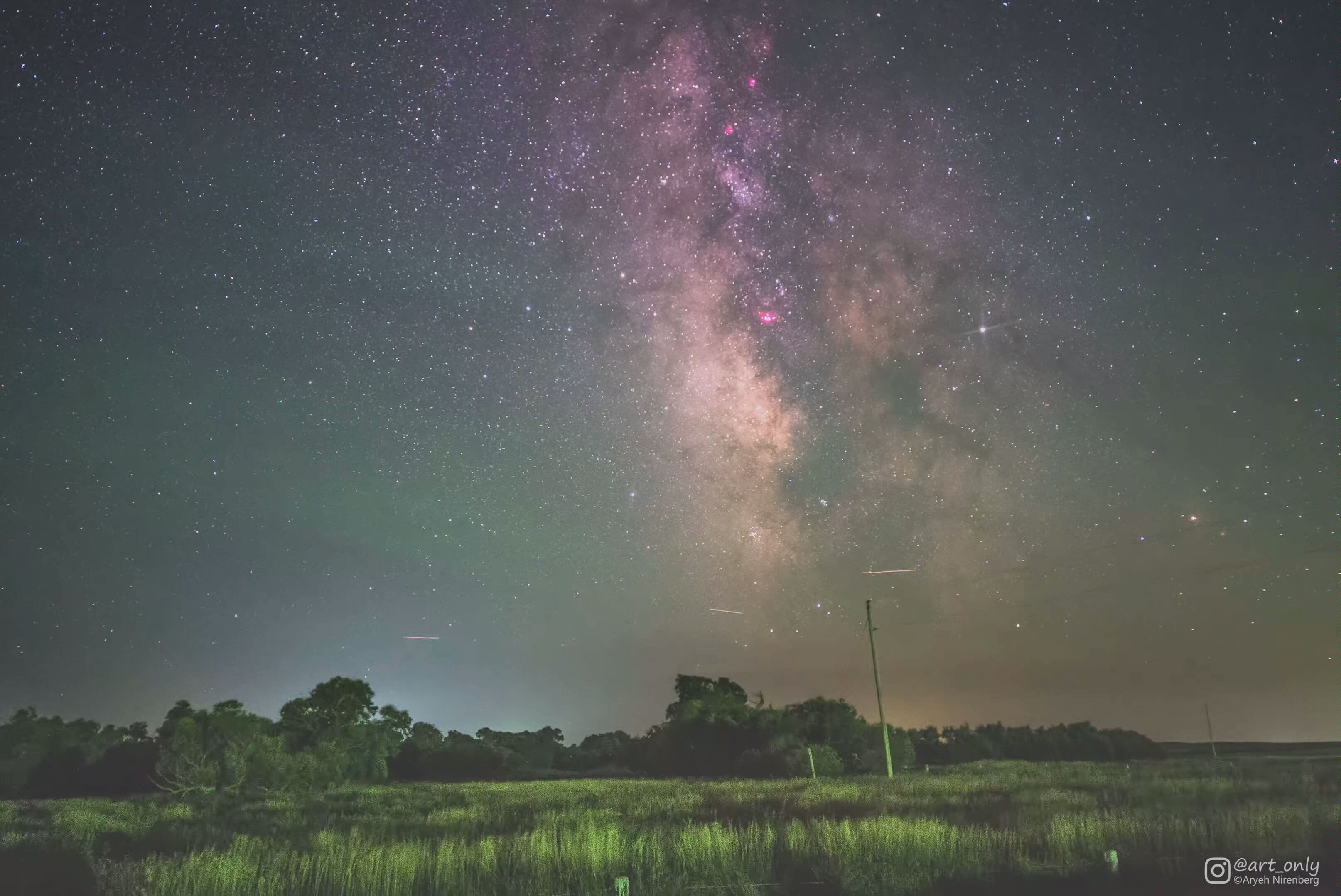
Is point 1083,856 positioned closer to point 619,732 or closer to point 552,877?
point 552,877

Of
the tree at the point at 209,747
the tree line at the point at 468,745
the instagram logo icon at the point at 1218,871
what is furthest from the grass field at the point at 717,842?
the tree line at the point at 468,745

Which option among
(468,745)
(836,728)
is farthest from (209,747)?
(836,728)

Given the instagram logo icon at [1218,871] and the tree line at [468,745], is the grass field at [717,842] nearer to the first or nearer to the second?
the instagram logo icon at [1218,871]

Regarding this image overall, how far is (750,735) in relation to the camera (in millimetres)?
59719

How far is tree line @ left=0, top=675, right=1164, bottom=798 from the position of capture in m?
52.1

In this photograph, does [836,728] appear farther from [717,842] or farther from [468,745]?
[717,842]

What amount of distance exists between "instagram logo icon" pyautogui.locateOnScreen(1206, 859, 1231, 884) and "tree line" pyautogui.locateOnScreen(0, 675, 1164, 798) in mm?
36012

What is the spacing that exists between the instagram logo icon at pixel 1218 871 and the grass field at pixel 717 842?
259 millimetres

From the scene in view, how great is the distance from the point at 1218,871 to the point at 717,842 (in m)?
7.80

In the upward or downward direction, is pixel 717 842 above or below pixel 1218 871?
above

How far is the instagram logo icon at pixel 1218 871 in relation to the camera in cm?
1185

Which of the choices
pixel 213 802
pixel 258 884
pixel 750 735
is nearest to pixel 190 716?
pixel 213 802

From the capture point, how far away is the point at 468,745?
72125 millimetres

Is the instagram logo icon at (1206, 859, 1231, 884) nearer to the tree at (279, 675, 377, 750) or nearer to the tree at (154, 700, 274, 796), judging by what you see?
the tree at (154, 700, 274, 796)
